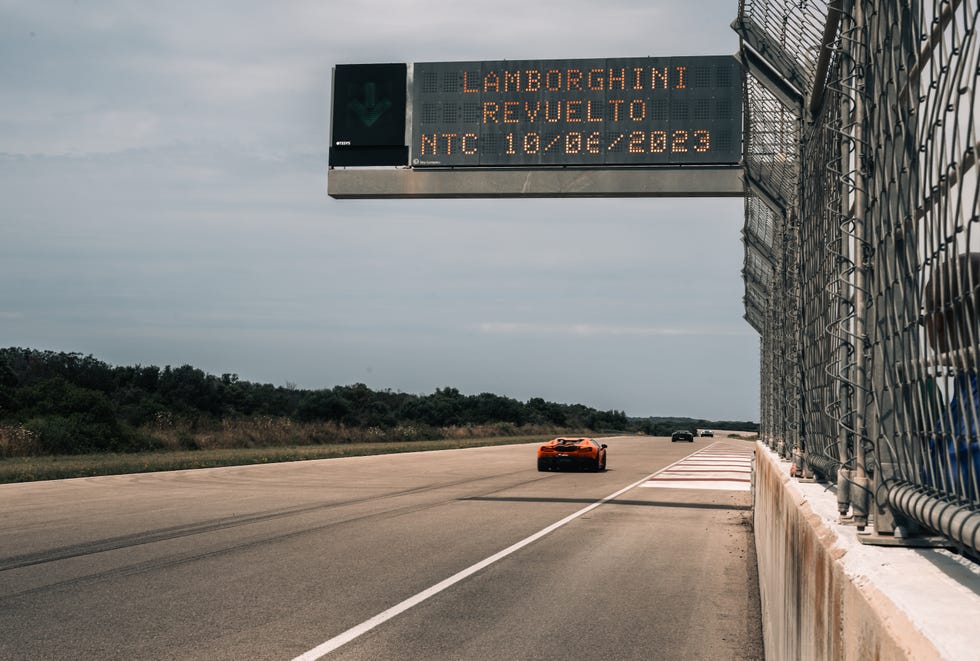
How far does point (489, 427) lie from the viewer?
7806cm

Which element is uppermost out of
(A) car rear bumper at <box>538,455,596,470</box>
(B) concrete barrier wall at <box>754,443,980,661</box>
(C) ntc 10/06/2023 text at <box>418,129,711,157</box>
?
(C) ntc 10/06/2023 text at <box>418,129,711,157</box>

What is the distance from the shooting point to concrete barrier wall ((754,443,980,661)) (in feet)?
6.12

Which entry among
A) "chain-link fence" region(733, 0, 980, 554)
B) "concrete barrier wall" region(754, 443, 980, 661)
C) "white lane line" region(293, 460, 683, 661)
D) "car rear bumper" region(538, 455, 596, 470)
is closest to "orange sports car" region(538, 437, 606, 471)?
"car rear bumper" region(538, 455, 596, 470)

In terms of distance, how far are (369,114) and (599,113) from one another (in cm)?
466

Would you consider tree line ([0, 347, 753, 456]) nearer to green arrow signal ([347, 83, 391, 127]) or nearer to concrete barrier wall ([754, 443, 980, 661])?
green arrow signal ([347, 83, 391, 127])

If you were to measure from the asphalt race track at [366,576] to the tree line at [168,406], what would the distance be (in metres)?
17.8

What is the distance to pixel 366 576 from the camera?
32.9 ft

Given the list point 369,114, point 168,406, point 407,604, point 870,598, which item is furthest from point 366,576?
point 168,406

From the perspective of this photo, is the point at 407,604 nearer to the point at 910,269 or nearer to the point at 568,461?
the point at 910,269

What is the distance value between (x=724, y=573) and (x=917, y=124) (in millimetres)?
9327

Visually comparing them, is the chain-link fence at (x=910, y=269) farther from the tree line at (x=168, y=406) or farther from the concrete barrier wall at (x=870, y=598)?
the tree line at (x=168, y=406)

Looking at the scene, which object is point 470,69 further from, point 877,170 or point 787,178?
point 877,170

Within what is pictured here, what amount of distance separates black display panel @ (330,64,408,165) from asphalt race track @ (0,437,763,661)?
6.71 meters

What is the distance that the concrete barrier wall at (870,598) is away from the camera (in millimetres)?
1866
